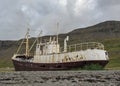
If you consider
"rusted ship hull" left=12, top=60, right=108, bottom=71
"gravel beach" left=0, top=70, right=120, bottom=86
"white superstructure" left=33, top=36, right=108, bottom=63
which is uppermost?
"white superstructure" left=33, top=36, right=108, bottom=63

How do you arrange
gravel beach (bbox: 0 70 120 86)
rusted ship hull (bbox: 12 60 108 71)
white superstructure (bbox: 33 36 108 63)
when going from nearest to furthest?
gravel beach (bbox: 0 70 120 86) < rusted ship hull (bbox: 12 60 108 71) < white superstructure (bbox: 33 36 108 63)

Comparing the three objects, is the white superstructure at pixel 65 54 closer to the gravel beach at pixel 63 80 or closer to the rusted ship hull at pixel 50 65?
the rusted ship hull at pixel 50 65

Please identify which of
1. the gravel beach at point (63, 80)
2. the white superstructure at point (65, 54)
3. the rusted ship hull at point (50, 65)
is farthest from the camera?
the white superstructure at point (65, 54)

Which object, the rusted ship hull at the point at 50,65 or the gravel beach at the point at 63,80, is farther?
the rusted ship hull at the point at 50,65

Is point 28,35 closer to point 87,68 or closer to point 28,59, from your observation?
point 28,59

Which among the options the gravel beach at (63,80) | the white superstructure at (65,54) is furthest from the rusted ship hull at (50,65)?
the gravel beach at (63,80)

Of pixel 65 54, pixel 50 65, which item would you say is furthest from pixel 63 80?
pixel 50 65

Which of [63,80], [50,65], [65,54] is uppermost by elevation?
[65,54]

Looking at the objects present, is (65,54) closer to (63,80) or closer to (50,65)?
(50,65)

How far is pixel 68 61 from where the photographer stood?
136375mm

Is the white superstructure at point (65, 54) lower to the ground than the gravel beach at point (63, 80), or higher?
higher

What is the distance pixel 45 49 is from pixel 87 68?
23.7 meters

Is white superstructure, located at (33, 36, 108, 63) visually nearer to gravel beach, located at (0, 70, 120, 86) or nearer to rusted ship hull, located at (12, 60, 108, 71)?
rusted ship hull, located at (12, 60, 108, 71)

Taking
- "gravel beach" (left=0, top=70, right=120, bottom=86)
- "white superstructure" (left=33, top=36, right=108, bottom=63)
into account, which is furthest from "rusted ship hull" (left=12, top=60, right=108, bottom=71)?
"gravel beach" (left=0, top=70, right=120, bottom=86)
